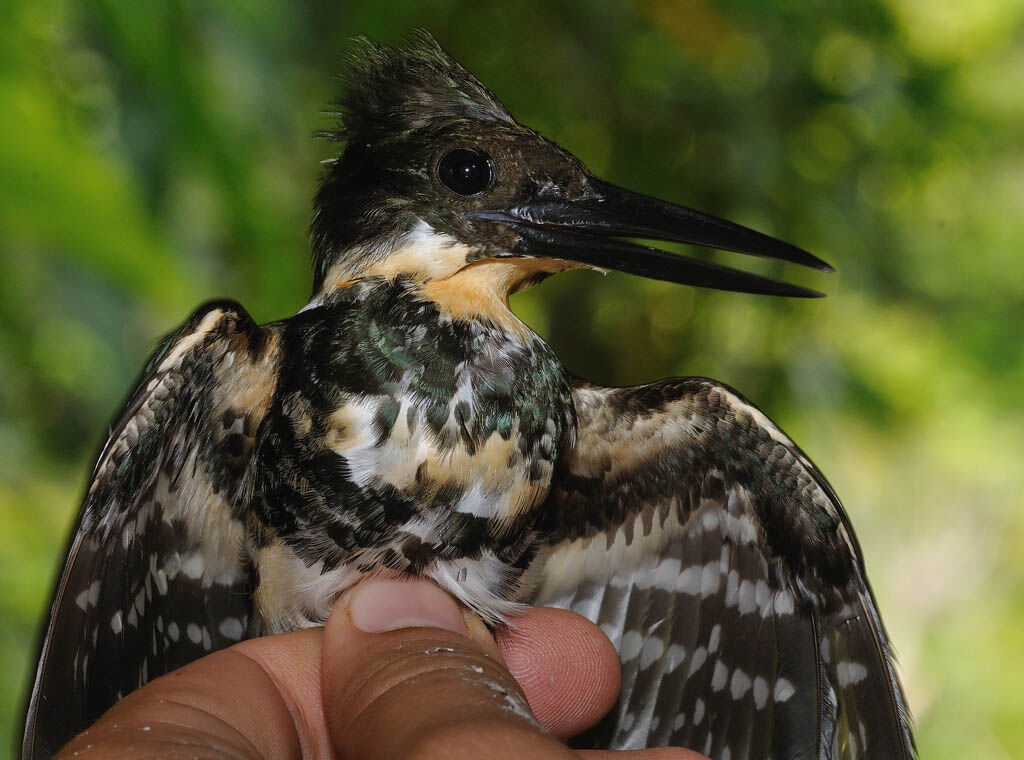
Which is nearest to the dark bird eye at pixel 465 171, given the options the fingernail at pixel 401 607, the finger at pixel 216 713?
the fingernail at pixel 401 607

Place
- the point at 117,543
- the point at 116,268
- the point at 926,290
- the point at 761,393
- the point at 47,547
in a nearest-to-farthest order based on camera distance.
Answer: the point at 116,268
the point at 117,543
the point at 47,547
the point at 761,393
the point at 926,290

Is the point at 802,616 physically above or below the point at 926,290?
below

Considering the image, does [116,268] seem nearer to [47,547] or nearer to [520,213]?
[520,213]

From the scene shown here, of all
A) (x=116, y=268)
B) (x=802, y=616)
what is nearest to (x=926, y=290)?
(x=802, y=616)

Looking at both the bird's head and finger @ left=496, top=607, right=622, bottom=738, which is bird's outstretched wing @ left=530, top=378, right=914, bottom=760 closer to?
finger @ left=496, top=607, right=622, bottom=738

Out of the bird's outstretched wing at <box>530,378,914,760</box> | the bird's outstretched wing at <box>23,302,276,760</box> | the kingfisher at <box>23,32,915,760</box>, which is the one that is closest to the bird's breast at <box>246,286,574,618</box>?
the kingfisher at <box>23,32,915,760</box>

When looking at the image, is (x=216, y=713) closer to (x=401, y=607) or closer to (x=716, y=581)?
(x=401, y=607)

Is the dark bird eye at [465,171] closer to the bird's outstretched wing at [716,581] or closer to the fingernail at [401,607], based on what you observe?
the bird's outstretched wing at [716,581]
